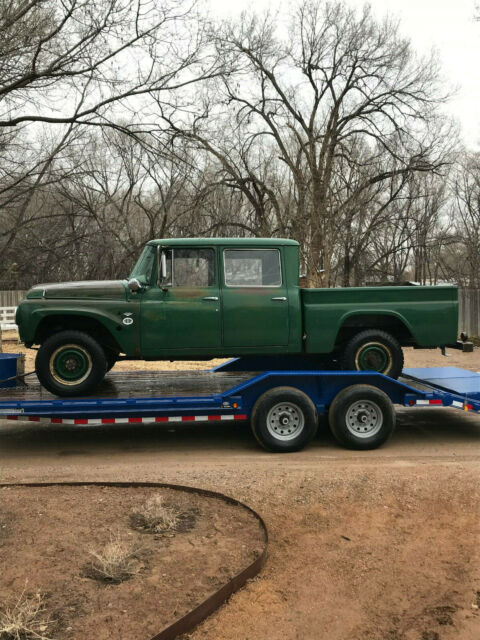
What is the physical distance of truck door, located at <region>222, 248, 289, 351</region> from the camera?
7.70 meters

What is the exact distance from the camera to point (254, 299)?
7.73 metres

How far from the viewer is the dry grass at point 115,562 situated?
3.96 m

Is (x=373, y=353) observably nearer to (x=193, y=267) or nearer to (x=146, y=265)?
(x=193, y=267)

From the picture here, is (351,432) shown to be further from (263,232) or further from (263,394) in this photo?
(263,232)

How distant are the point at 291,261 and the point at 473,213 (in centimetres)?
3511

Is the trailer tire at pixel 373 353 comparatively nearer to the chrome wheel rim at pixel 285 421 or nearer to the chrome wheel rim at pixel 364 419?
the chrome wheel rim at pixel 364 419

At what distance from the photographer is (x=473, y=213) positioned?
129ft

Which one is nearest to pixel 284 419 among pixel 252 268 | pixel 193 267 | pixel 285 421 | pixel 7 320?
pixel 285 421

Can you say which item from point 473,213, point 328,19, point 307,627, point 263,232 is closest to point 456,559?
point 307,627

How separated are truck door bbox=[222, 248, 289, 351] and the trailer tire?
914mm

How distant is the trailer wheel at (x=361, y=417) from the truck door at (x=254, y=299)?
1082 mm

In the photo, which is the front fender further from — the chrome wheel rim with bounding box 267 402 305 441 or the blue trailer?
the chrome wheel rim with bounding box 267 402 305 441

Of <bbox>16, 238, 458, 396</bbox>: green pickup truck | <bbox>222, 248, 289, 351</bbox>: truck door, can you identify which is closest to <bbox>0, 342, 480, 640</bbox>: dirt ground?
<bbox>16, 238, 458, 396</bbox>: green pickup truck

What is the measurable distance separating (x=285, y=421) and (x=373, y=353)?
62.2 inches
